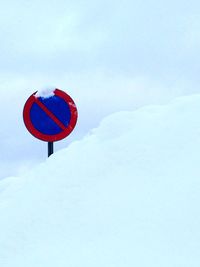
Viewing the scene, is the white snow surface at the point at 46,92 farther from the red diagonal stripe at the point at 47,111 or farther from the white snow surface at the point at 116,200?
the white snow surface at the point at 116,200

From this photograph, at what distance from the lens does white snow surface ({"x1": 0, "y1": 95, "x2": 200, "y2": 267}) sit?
15.6 feet

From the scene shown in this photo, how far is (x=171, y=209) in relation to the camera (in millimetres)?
5047

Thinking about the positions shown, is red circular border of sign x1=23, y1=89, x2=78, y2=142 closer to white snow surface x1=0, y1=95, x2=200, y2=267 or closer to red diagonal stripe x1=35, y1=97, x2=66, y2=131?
red diagonal stripe x1=35, y1=97, x2=66, y2=131

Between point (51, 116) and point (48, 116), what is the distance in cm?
3

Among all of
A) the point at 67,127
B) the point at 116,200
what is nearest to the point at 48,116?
the point at 67,127

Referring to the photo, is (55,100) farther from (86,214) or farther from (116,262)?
(116,262)

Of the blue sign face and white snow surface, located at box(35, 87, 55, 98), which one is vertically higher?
white snow surface, located at box(35, 87, 55, 98)

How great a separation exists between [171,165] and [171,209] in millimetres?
626

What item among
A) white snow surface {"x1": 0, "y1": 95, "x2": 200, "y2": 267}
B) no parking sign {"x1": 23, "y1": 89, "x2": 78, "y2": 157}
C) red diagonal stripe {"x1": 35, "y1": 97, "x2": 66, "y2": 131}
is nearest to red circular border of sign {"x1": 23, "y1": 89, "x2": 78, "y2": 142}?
no parking sign {"x1": 23, "y1": 89, "x2": 78, "y2": 157}

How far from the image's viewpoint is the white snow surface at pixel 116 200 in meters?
4.75

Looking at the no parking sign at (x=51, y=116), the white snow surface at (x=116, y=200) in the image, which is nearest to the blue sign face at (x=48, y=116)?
the no parking sign at (x=51, y=116)

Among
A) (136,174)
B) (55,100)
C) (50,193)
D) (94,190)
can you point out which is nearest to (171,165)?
(136,174)

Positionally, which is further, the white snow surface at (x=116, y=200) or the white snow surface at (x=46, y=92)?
the white snow surface at (x=46, y=92)

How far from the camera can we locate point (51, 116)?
23.9 ft
